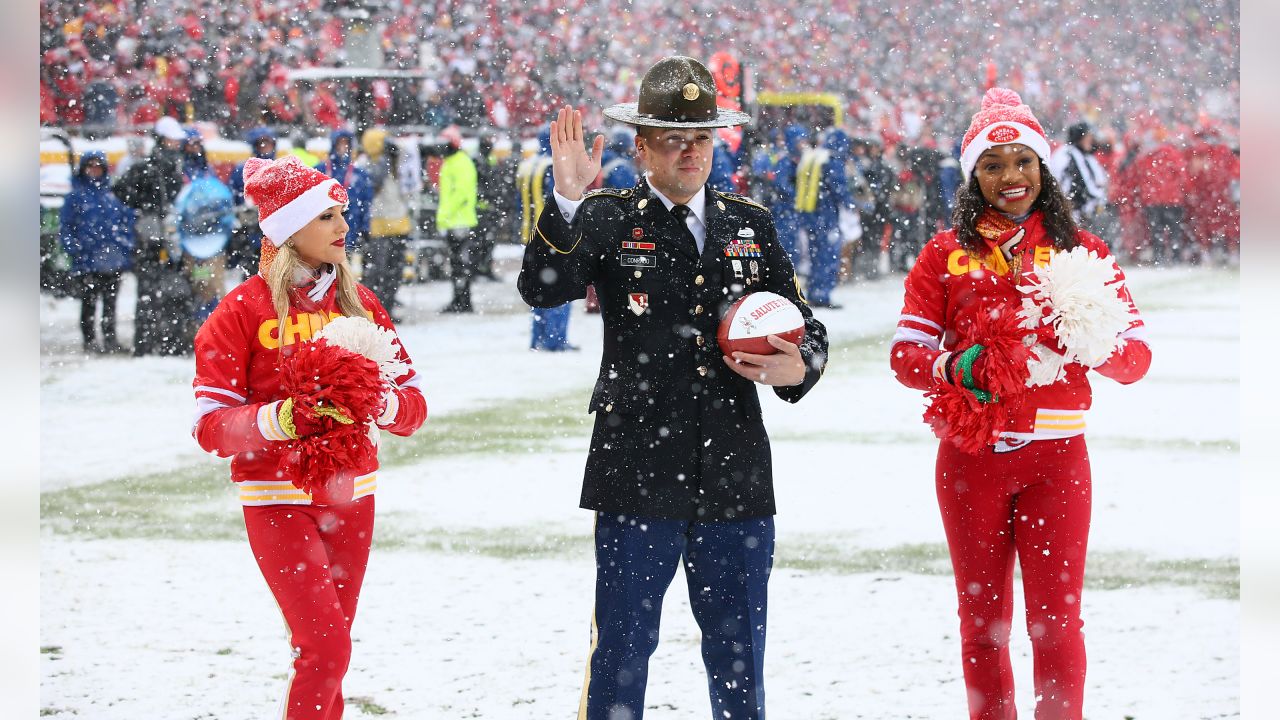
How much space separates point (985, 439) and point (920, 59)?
1657 inches

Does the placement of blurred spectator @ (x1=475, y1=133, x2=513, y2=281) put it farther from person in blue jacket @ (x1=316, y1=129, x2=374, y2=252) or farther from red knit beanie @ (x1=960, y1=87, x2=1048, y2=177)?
red knit beanie @ (x1=960, y1=87, x2=1048, y2=177)

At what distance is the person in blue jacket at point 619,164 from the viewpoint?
1398cm

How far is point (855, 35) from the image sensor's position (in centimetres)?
4388

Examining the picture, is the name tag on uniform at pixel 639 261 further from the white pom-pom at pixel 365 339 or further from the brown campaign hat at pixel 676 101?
the white pom-pom at pixel 365 339

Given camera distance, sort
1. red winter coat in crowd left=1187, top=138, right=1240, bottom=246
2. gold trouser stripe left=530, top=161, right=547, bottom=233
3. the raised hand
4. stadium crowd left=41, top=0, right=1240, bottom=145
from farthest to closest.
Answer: red winter coat in crowd left=1187, top=138, right=1240, bottom=246 < stadium crowd left=41, top=0, right=1240, bottom=145 < gold trouser stripe left=530, top=161, right=547, bottom=233 < the raised hand

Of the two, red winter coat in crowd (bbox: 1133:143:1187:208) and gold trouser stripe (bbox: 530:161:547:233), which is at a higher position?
red winter coat in crowd (bbox: 1133:143:1187:208)

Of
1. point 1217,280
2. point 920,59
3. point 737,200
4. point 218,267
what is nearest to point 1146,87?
point 920,59

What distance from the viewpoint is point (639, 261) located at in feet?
12.3

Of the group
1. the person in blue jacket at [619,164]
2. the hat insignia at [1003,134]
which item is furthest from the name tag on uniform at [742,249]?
A: the person in blue jacket at [619,164]

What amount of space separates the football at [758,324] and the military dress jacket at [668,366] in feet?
0.26

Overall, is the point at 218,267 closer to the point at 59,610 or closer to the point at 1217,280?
the point at 59,610

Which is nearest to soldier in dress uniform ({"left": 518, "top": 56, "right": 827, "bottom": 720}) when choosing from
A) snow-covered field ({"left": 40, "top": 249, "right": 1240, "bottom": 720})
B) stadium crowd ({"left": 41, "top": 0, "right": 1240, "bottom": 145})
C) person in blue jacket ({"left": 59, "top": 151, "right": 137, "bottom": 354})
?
snow-covered field ({"left": 40, "top": 249, "right": 1240, "bottom": 720})

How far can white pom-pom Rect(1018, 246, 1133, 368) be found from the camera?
148 inches

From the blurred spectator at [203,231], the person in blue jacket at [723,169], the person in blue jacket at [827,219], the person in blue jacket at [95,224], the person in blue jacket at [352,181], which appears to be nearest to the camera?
the blurred spectator at [203,231]
